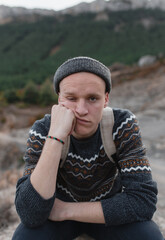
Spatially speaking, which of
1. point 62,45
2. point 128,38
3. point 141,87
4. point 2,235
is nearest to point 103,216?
point 2,235

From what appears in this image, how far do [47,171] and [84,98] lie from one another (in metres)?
0.48

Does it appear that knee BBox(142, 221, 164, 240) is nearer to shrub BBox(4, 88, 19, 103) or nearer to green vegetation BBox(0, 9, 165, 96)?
shrub BBox(4, 88, 19, 103)

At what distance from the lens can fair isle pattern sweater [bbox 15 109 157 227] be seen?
134cm

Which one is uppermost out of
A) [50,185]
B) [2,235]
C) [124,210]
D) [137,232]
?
[50,185]

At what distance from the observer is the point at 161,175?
3832mm

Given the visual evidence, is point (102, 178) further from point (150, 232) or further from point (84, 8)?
point (84, 8)

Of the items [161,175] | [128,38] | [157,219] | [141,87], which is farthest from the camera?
[128,38]

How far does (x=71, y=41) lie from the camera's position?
55562 mm

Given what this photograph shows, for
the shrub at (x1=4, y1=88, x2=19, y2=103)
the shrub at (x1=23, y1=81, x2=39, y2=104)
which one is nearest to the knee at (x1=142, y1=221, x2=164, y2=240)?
the shrub at (x1=23, y1=81, x2=39, y2=104)

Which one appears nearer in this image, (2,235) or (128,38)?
(2,235)

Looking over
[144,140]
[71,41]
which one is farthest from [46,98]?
[71,41]

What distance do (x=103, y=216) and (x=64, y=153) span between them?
442 millimetres

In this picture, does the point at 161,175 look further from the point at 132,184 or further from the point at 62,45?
the point at 62,45

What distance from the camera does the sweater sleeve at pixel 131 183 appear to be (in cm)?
135
